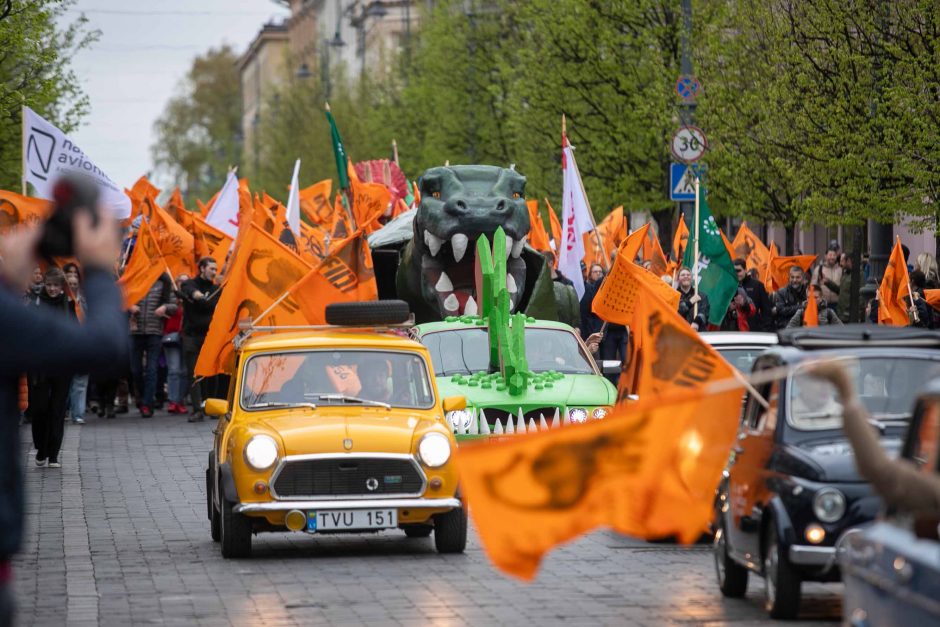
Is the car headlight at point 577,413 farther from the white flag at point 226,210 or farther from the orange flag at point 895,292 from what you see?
the white flag at point 226,210

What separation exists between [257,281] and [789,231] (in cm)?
1642

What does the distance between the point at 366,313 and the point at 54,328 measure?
356 inches

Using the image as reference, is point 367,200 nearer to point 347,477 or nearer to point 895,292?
point 895,292

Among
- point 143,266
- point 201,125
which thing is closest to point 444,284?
point 143,266

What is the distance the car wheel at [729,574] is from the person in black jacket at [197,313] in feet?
48.2

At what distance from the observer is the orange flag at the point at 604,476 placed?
744 centimetres

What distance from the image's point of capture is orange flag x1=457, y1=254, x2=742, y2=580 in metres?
7.44

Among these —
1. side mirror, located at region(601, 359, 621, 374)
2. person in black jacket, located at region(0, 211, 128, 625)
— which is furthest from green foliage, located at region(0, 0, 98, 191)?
person in black jacket, located at region(0, 211, 128, 625)

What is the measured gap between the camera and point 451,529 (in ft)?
44.1

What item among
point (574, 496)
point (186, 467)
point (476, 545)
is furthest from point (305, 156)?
point (574, 496)

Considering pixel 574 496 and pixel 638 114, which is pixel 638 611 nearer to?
pixel 574 496

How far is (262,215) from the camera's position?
2747cm

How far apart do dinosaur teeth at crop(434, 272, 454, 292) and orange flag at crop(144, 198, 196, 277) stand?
8.23 metres

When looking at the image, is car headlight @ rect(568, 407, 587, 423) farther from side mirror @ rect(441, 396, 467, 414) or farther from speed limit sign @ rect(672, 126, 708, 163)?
speed limit sign @ rect(672, 126, 708, 163)
